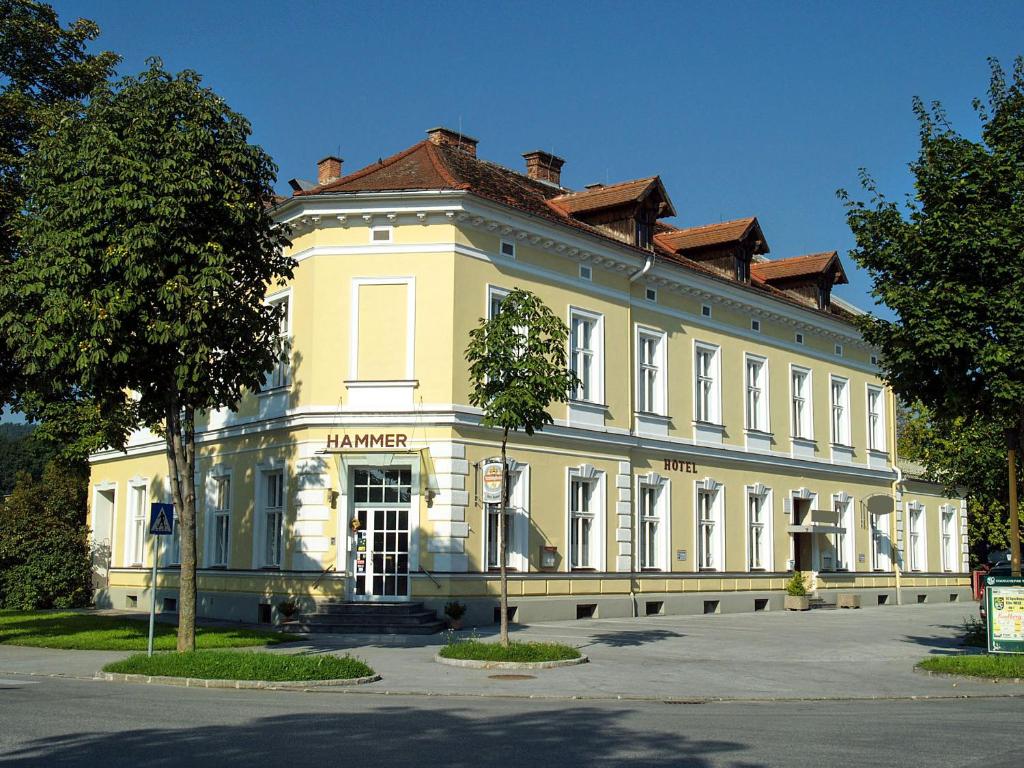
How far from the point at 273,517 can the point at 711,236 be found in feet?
53.6

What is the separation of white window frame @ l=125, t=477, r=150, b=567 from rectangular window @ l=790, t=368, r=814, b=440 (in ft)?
70.6

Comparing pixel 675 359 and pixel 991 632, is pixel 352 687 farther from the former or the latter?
pixel 675 359

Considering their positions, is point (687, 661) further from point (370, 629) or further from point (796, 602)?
point (796, 602)

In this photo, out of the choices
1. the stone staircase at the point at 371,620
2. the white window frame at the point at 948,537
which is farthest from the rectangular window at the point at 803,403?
the stone staircase at the point at 371,620

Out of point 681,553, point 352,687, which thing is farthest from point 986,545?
point 352,687

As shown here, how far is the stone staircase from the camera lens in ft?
78.0

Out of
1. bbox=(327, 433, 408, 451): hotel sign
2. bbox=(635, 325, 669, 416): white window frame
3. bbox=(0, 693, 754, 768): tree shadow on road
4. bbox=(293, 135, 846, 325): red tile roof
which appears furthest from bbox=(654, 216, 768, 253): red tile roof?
bbox=(0, 693, 754, 768): tree shadow on road

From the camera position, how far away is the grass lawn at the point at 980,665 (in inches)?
648

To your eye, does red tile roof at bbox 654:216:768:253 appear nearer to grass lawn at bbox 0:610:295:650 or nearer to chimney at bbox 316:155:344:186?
chimney at bbox 316:155:344:186

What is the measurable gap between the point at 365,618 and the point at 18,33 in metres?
13.8

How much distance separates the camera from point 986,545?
57.5m

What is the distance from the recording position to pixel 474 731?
11.1m

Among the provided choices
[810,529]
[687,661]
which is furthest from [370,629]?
[810,529]

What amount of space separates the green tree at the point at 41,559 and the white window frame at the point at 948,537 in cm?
3268
